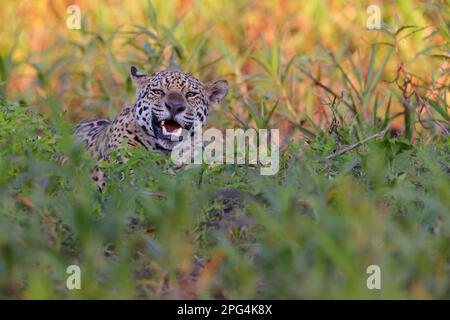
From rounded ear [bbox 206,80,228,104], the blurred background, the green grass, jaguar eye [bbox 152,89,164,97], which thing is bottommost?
the green grass

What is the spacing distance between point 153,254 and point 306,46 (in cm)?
758

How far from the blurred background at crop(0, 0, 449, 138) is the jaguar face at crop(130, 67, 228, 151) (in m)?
0.59

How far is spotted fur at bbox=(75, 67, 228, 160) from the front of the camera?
7258mm

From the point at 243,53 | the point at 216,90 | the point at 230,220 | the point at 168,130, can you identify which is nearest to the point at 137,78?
the point at 216,90

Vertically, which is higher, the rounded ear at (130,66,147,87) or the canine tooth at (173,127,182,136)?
the rounded ear at (130,66,147,87)

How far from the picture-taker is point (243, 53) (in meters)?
11.5

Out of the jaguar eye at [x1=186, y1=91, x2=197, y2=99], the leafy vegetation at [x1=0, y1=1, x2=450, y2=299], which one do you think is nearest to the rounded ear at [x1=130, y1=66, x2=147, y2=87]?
the jaguar eye at [x1=186, y1=91, x2=197, y2=99]

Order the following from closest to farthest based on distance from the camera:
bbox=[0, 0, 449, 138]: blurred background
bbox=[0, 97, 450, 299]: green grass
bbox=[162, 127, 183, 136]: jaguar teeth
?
bbox=[0, 97, 450, 299]: green grass, bbox=[162, 127, 183, 136]: jaguar teeth, bbox=[0, 0, 449, 138]: blurred background

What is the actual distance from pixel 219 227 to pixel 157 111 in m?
1.95

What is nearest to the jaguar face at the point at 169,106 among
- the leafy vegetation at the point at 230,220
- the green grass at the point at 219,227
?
the leafy vegetation at the point at 230,220

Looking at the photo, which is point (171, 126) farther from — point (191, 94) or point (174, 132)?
point (191, 94)

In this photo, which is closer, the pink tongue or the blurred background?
the pink tongue

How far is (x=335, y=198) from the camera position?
542cm

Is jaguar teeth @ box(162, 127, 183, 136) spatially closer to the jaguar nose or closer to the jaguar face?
the jaguar face
